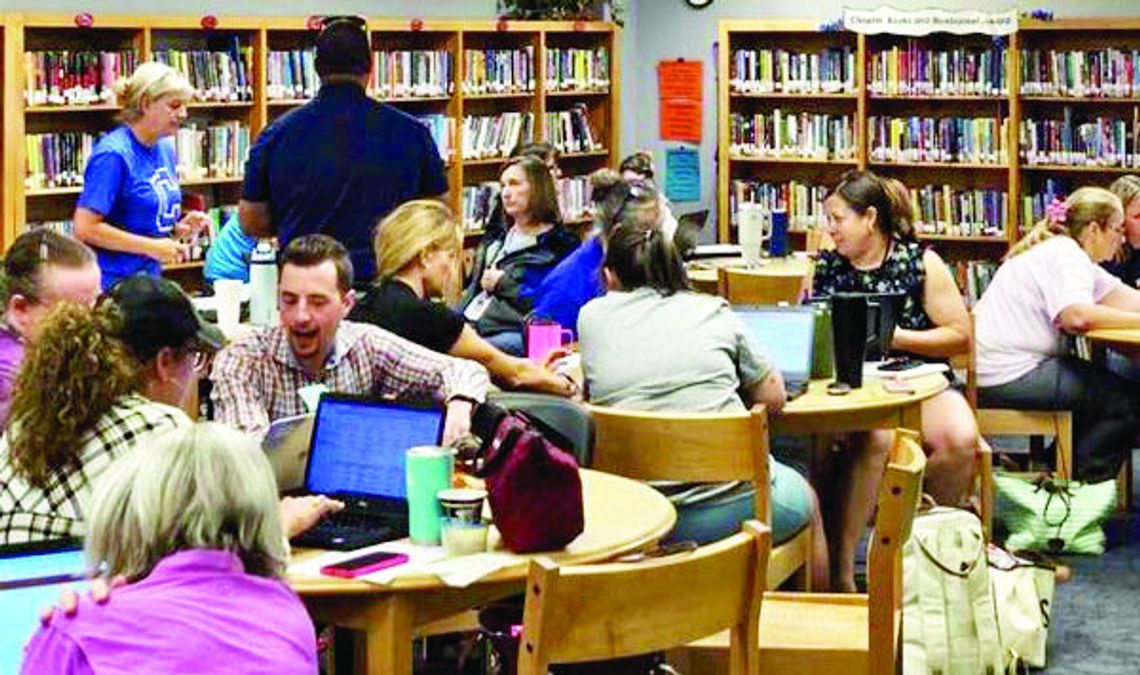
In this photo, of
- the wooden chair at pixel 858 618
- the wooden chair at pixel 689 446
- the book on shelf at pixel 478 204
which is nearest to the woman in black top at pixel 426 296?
the wooden chair at pixel 689 446

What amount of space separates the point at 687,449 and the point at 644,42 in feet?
29.9

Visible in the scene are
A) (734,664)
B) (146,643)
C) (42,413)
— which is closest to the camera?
(146,643)

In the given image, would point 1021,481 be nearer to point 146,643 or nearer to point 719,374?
point 719,374

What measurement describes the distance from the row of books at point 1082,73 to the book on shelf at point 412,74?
3355 millimetres

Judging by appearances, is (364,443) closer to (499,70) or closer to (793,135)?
(499,70)

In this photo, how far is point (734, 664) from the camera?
368 cm

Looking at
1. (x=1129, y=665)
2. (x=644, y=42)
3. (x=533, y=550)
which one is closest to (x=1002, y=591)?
(x=1129, y=665)

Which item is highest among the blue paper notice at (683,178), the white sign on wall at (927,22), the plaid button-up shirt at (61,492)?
the white sign on wall at (927,22)

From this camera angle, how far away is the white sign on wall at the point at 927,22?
11680 millimetres

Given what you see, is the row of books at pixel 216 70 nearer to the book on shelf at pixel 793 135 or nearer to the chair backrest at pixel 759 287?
the chair backrest at pixel 759 287

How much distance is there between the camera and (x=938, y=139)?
39.7ft

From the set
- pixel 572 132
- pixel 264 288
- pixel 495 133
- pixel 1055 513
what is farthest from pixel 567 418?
pixel 572 132

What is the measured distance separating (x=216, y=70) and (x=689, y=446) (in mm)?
5464

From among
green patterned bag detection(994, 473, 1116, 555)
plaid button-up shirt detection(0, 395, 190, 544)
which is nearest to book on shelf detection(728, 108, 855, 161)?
green patterned bag detection(994, 473, 1116, 555)
